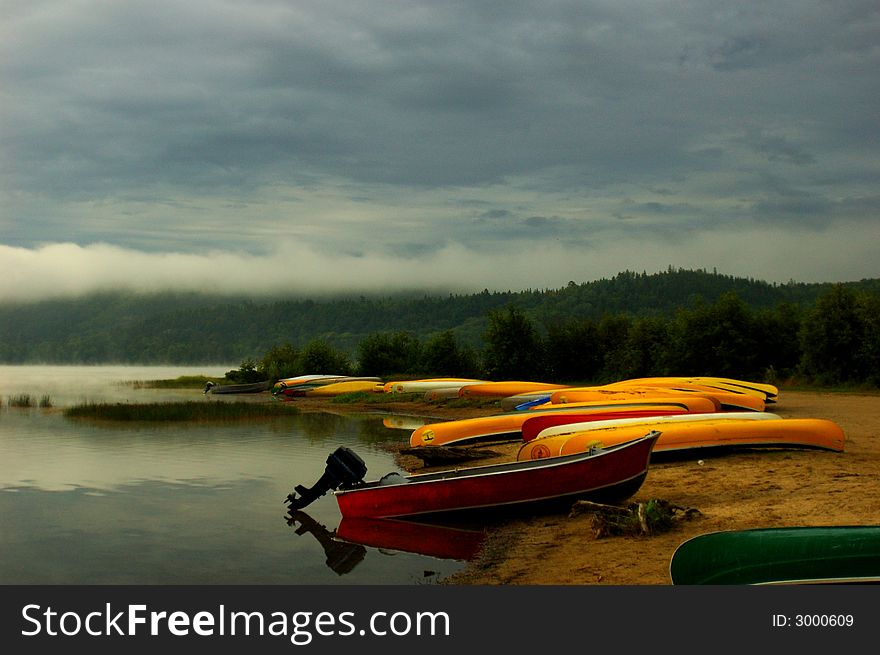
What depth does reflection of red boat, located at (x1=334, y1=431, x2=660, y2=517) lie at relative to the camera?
1299cm

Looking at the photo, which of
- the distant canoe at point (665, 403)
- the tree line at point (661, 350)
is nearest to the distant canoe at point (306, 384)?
the tree line at point (661, 350)

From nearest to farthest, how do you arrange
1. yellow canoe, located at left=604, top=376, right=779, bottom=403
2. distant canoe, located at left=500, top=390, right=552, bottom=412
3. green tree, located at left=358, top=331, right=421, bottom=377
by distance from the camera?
1. yellow canoe, located at left=604, top=376, right=779, bottom=403
2. distant canoe, located at left=500, top=390, right=552, bottom=412
3. green tree, located at left=358, top=331, right=421, bottom=377

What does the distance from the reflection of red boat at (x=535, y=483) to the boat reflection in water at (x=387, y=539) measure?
365mm

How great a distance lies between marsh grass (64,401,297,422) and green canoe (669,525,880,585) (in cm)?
2912

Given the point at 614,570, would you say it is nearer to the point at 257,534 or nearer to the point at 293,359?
the point at 257,534

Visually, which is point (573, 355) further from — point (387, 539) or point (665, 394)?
point (387, 539)

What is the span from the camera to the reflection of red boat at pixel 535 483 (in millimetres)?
12992

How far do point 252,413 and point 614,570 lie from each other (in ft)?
102

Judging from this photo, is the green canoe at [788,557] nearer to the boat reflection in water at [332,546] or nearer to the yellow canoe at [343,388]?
the boat reflection in water at [332,546]

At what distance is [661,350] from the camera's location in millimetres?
58250

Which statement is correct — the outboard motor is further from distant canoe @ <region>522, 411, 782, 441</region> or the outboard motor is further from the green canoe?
the green canoe

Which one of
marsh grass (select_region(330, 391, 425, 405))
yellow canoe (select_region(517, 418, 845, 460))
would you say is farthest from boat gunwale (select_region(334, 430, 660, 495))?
marsh grass (select_region(330, 391, 425, 405))

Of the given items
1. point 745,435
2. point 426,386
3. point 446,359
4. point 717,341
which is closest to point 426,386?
point 426,386

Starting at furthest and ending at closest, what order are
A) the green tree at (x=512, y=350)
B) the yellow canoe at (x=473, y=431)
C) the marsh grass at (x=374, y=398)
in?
the green tree at (x=512, y=350)
the marsh grass at (x=374, y=398)
the yellow canoe at (x=473, y=431)
